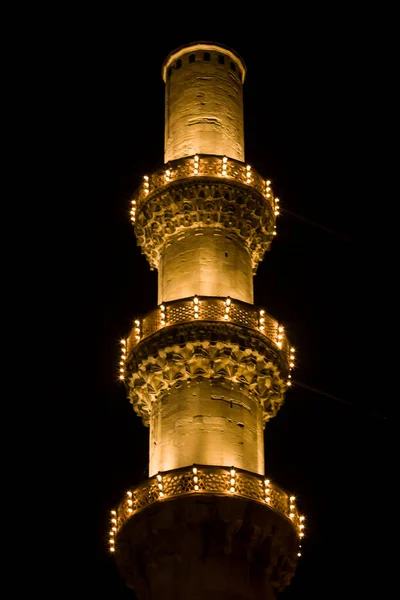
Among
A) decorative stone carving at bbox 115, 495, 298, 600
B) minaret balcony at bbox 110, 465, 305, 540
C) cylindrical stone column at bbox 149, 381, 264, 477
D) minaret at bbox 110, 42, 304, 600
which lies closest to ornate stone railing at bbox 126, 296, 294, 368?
minaret at bbox 110, 42, 304, 600

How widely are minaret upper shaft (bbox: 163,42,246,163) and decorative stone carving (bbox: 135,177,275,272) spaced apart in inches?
69.9

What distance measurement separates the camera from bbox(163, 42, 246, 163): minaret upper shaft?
3888cm

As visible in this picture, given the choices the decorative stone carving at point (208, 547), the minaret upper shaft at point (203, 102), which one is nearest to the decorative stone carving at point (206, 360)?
the decorative stone carving at point (208, 547)

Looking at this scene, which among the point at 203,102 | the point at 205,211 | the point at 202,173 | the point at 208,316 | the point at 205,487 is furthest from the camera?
the point at 203,102

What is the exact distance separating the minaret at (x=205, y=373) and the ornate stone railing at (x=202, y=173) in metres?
0.04

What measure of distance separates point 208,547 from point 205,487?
4.26 ft

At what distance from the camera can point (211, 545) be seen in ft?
105

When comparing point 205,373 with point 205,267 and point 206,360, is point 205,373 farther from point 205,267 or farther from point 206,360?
point 205,267

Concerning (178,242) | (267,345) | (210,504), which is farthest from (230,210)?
(210,504)

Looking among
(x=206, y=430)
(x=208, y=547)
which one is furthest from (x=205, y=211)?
(x=208, y=547)

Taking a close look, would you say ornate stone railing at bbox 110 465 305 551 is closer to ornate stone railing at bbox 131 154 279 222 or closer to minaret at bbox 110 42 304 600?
minaret at bbox 110 42 304 600

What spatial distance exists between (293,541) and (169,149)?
1173cm

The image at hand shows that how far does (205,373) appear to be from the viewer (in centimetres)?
3438

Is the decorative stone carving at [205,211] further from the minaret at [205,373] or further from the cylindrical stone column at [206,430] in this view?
the cylindrical stone column at [206,430]
